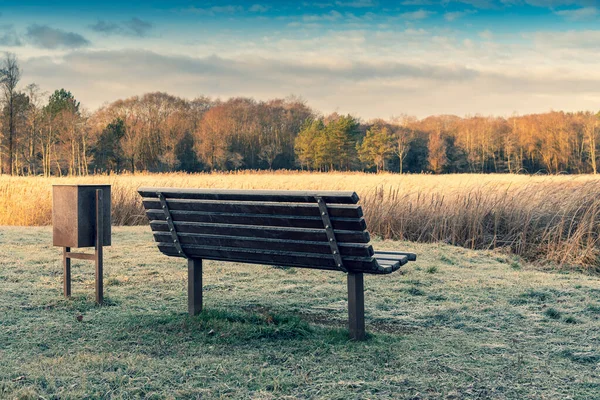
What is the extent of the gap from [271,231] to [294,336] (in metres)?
0.71

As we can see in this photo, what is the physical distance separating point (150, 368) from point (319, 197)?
1.34m

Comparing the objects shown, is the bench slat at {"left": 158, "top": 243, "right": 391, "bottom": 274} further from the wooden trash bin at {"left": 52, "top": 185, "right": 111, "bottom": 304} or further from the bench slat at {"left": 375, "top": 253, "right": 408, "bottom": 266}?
the wooden trash bin at {"left": 52, "top": 185, "right": 111, "bottom": 304}

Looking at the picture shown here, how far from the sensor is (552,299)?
5.60 metres

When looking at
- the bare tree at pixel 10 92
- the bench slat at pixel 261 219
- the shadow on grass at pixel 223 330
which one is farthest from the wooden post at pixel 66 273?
the bare tree at pixel 10 92

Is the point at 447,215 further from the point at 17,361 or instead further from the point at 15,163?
the point at 15,163

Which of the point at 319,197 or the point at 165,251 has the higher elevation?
the point at 319,197

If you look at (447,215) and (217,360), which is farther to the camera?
(447,215)

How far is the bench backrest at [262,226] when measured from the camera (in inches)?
147

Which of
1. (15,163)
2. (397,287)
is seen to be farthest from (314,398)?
(15,163)

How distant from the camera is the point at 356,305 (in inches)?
157

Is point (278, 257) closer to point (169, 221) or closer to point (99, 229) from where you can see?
point (169, 221)

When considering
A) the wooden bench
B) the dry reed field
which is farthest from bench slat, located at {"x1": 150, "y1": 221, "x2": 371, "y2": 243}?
the dry reed field

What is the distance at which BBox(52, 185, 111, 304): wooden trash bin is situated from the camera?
508 centimetres

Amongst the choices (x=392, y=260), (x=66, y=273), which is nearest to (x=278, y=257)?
(x=392, y=260)
